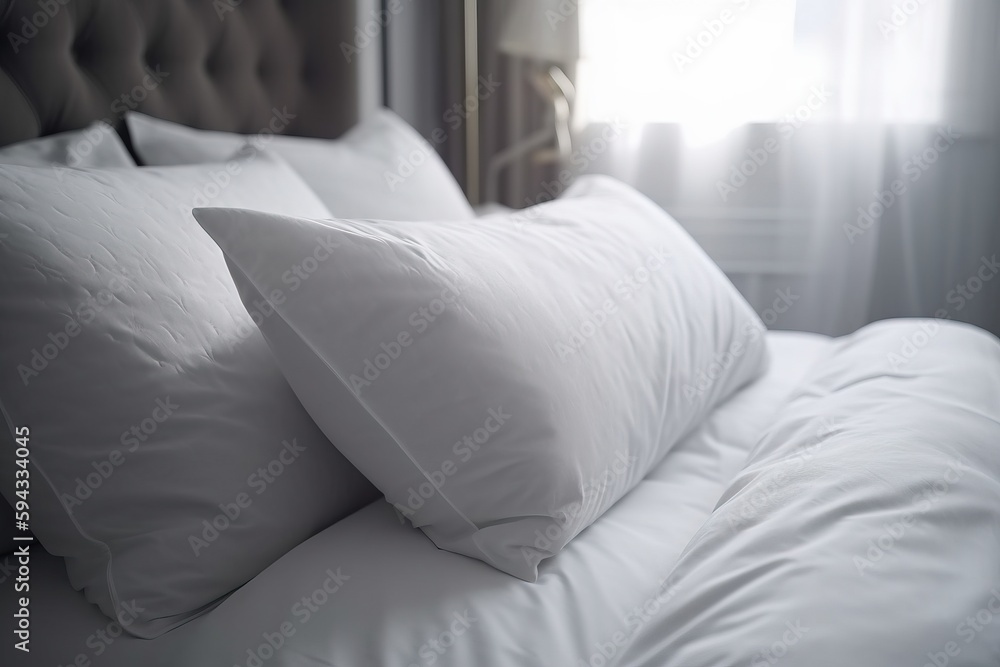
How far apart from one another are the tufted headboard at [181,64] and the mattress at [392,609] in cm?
60

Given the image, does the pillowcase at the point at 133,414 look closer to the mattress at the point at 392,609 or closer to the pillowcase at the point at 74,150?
the mattress at the point at 392,609

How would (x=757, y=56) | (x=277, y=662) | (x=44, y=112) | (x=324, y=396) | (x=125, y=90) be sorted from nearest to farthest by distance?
(x=277, y=662), (x=324, y=396), (x=44, y=112), (x=125, y=90), (x=757, y=56)

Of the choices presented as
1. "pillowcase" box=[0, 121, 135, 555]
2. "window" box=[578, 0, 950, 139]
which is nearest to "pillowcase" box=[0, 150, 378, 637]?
"pillowcase" box=[0, 121, 135, 555]

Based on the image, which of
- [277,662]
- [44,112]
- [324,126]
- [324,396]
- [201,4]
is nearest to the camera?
[277,662]

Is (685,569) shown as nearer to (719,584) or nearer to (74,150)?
(719,584)

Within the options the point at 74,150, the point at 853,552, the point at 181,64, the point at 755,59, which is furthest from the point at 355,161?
the point at 755,59

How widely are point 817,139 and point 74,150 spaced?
193cm

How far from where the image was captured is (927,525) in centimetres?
56

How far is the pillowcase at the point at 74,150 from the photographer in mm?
868

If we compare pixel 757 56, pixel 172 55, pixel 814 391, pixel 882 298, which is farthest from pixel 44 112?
pixel 882 298

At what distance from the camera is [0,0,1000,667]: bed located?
485 mm

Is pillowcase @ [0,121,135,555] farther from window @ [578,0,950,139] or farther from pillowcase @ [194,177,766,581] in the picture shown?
window @ [578,0,950,139]

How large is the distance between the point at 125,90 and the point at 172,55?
4.7 inches

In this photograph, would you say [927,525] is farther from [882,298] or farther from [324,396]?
[882,298]
